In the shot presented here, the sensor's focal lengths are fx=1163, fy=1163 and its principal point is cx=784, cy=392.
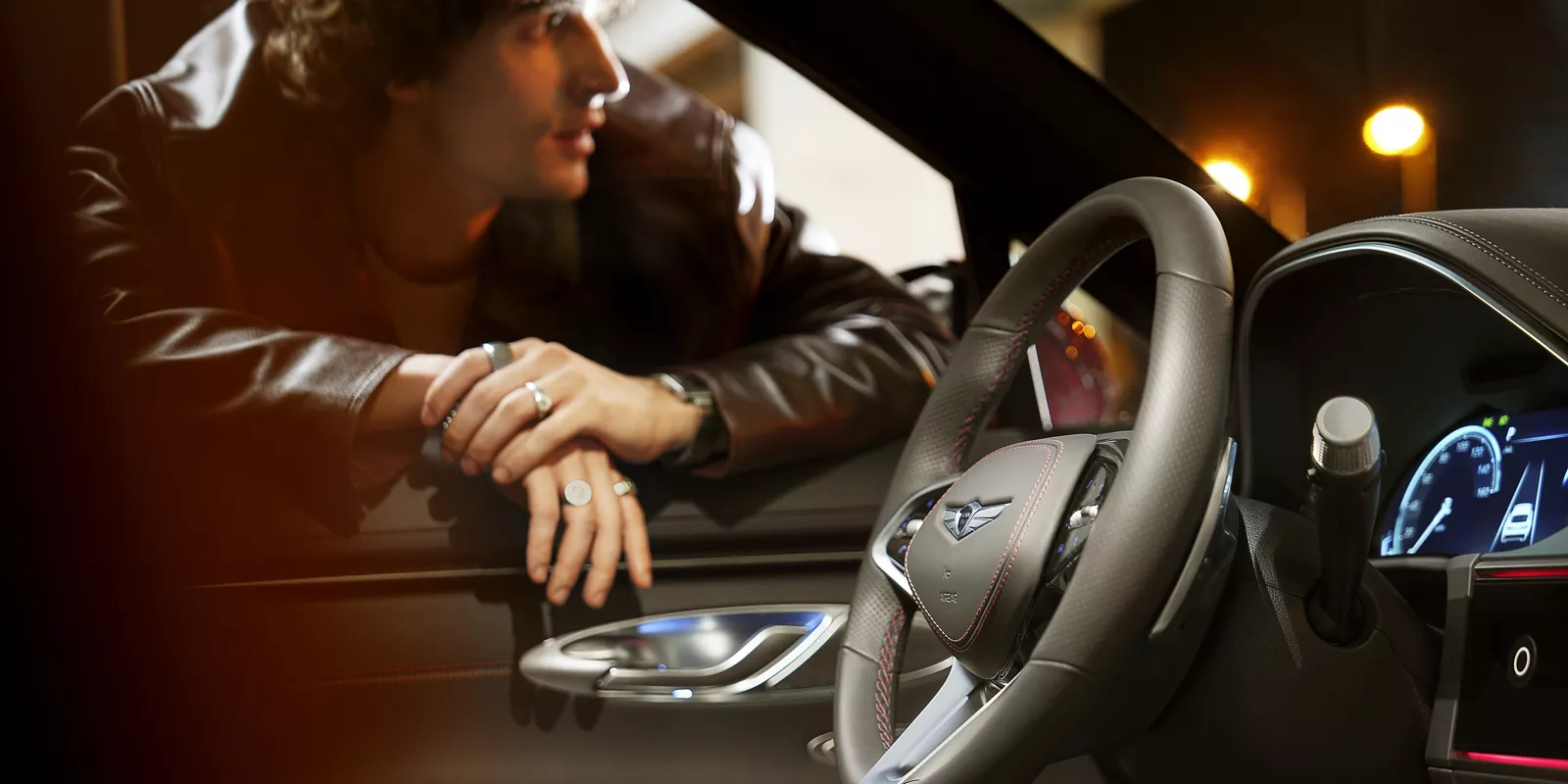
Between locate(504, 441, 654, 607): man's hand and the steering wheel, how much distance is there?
481 millimetres

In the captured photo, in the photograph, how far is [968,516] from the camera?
71 cm

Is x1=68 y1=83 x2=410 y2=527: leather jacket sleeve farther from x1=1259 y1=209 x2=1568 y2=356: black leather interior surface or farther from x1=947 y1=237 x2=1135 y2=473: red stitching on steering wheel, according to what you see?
x1=1259 y1=209 x2=1568 y2=356: black leather interior surface

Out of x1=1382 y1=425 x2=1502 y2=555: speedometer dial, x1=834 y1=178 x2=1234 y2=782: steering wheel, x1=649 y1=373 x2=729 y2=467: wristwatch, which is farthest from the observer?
x1=649 y1=373 x2=729 y2=467: wristwatch

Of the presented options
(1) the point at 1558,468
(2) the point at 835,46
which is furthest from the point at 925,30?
(1) the point at 1558,468

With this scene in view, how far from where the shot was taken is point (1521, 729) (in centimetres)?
68

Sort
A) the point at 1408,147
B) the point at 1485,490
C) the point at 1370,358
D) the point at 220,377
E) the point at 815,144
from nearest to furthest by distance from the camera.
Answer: the point at 1485,490 < the point at 1370,358 < the point at 1408,147 < the point at 220,377 < the point at 815,144

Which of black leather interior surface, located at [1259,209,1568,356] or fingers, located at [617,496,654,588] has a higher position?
black leather interior surface, located at [1259,209,1568,356]

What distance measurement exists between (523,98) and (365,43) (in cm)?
20

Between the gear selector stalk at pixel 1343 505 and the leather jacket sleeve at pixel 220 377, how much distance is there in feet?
3.16

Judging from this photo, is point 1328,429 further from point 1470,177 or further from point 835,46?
point 835,46

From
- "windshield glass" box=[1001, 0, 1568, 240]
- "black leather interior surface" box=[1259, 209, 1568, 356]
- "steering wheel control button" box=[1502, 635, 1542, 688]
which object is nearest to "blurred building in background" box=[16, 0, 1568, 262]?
"windshield glass" box=[1001, 0, 1568, 240]

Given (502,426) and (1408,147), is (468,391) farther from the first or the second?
(1408,147)

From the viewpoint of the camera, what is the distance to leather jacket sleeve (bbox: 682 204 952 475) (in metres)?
1.36

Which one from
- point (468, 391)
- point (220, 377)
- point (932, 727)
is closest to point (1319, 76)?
point (932, 727)
